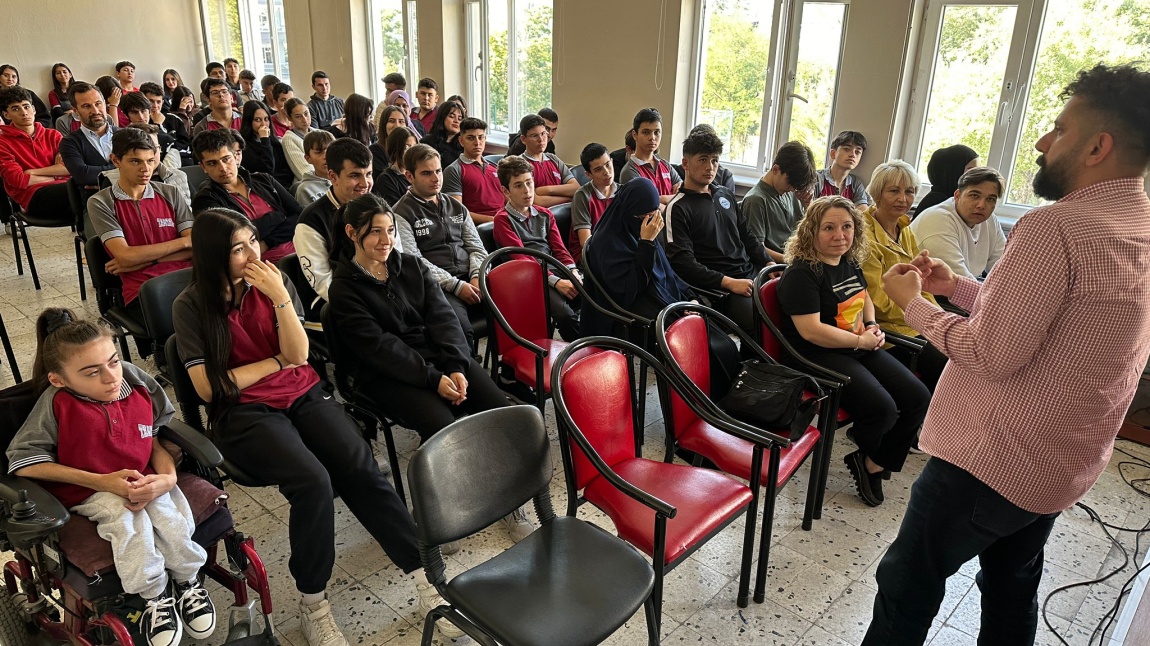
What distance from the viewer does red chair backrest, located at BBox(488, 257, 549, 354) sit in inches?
115

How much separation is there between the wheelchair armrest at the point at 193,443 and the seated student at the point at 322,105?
6.16 meters

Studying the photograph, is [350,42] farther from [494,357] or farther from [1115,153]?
[1115,153]

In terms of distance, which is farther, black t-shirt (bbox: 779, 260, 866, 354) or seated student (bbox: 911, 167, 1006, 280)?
seated student (bbox: 911, 167, 1006, 280)

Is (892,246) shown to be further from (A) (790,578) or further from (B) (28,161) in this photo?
(B) (28,161)

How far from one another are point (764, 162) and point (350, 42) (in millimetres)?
5563

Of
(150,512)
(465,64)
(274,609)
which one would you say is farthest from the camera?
(465,64)

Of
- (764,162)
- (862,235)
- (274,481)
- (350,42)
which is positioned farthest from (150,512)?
(350,42)

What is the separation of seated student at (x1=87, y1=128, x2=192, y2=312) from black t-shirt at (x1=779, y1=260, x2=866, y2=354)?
237 centimetres

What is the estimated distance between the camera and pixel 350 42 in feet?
28.5

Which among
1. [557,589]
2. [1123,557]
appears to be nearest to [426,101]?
[557,589]

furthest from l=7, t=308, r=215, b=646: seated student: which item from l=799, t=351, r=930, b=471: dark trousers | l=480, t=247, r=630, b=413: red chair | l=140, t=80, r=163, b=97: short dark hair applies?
l=140, t=80, r=163, b=97: short dark hair

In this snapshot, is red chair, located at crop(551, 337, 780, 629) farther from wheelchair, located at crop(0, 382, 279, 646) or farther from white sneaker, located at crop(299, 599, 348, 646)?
wheelchair, located at crop(0, 382, 279, 646)

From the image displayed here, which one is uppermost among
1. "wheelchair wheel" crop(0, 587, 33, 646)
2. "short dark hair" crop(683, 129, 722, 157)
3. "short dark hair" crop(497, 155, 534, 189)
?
"short dark hair" crop(683, 129, 722, 157)

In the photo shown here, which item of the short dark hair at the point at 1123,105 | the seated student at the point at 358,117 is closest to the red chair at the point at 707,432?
the short dark hair at the point at 1123,105
